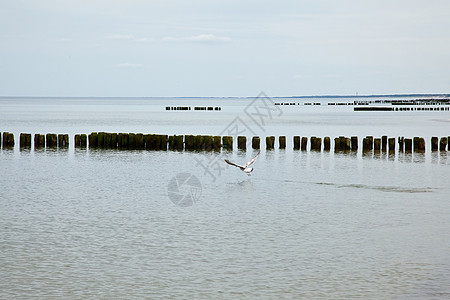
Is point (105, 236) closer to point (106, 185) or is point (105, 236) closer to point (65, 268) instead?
point (65, 268)

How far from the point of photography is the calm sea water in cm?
909

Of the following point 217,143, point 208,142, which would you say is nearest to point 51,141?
point 208,142

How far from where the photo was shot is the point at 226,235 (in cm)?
1230

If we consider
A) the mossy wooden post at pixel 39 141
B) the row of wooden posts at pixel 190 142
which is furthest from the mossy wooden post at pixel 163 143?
the mossy wooden post at pixel 39 141

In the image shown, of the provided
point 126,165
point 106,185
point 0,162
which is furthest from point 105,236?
point 0,162

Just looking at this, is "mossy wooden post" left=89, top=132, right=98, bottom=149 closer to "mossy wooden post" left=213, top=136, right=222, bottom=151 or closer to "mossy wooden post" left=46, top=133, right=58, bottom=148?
"mossy wooden post" left=46, top=133, right=58, bottom=148

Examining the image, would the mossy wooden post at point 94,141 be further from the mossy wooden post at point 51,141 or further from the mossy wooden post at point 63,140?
the mossy wooden post at point 51,141

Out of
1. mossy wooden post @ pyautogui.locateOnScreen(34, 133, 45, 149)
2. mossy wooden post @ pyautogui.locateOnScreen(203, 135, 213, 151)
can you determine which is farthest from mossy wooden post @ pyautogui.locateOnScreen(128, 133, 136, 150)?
mossy wooden post @ pyautogui.locateOnScreen(34, 133, 45, 149)

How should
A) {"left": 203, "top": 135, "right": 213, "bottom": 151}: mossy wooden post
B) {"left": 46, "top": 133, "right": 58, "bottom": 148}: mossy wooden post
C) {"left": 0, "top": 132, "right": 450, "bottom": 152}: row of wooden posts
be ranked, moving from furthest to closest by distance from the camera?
{"left": 46, "top": 133, "right": 58, "bottom": 148}: mossy wooden post < {"left": 203, "top": 135, "right": 213, "bottom": 151}: mossy wooden post < {"left": 0, "top": 132, "right": 450, "bottom": 152}: row of wooden posts

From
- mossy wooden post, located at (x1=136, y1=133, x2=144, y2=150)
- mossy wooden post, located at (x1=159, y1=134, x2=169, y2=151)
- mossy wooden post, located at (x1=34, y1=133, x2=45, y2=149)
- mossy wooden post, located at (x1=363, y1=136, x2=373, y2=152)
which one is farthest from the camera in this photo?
mossy wooden post, located at (x1=34, y1=133, x2=45, y2=149)

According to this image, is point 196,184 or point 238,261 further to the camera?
point 196,184

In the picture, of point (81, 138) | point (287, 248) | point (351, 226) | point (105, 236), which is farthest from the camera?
point (81, 138)

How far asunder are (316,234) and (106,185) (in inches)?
357

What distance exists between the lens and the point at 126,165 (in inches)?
985
